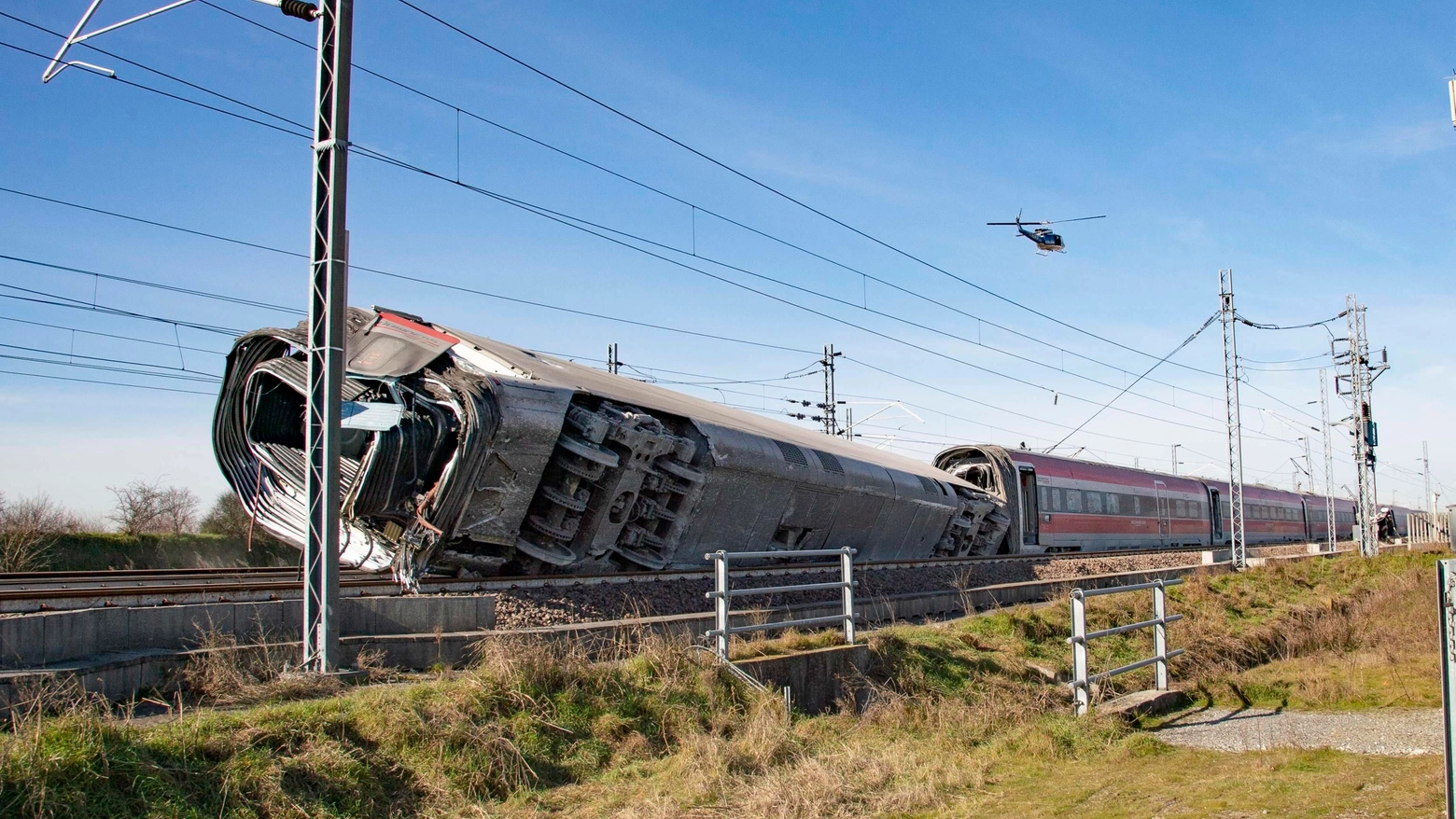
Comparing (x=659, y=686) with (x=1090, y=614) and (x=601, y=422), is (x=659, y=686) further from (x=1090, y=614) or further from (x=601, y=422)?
(x=1090, y=614)

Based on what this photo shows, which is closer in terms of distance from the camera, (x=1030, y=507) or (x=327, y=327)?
(x=327, y=327)

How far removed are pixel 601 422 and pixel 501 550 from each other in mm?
2241

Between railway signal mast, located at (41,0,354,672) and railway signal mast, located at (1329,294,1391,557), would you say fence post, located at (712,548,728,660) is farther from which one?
railway signal mast, located at (1329,294,1391,557)

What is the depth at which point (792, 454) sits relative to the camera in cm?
1870

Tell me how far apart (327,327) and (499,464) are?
517 cm

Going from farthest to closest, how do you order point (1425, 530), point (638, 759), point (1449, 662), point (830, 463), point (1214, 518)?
point (1214, 518), point (1425, 530), point (830, 463), point (638, 759), point (1449, 662)

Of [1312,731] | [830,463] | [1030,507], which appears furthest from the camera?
[1030,507]

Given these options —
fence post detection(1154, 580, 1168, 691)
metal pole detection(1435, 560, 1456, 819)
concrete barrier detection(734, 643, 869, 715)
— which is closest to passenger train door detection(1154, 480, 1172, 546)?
fence post detection(1154, 580, 1168, 691)

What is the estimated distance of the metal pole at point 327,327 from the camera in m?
7.99

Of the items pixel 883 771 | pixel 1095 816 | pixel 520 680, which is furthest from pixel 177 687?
pixel 1095 816

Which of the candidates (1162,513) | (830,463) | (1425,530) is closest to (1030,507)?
(1162,513)

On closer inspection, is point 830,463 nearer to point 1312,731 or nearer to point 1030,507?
point 1030,507

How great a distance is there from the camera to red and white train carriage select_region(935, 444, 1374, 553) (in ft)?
92.5

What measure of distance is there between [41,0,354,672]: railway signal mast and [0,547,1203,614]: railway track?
2.39 metres
